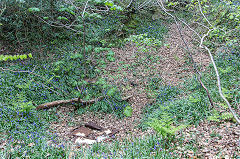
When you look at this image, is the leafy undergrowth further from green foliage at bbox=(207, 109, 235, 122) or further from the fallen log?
the fallen log

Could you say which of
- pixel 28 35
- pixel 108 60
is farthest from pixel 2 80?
pixel 108 60

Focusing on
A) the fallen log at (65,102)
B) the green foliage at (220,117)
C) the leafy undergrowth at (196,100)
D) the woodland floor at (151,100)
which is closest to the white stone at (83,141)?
the woodland floor at (151,100)

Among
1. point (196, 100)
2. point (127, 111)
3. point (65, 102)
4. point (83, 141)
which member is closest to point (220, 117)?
point (196, 100)

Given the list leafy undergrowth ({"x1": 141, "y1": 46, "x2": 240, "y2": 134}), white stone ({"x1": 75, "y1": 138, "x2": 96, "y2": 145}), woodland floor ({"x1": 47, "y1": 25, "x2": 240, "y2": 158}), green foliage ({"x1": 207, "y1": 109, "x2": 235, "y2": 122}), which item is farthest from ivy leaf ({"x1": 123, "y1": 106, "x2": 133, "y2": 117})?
green foliage ({"x1": 207, "y1": 109, "x2": 235, "y2": 122})

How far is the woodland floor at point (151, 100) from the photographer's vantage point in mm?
3594

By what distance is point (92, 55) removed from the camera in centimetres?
968

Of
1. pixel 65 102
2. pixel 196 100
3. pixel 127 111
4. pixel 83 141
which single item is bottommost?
pixel 83 141

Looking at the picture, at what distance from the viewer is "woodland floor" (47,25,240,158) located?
11.8ft

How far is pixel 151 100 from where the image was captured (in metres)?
7.18

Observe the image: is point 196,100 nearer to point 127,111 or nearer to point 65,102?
point 127,111

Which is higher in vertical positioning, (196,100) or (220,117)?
(196,100)

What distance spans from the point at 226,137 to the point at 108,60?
6947mm

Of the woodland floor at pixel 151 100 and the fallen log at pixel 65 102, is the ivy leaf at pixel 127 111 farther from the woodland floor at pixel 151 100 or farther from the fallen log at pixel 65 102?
the fallen log at pixel 65 102

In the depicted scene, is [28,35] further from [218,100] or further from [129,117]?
[218,100]
